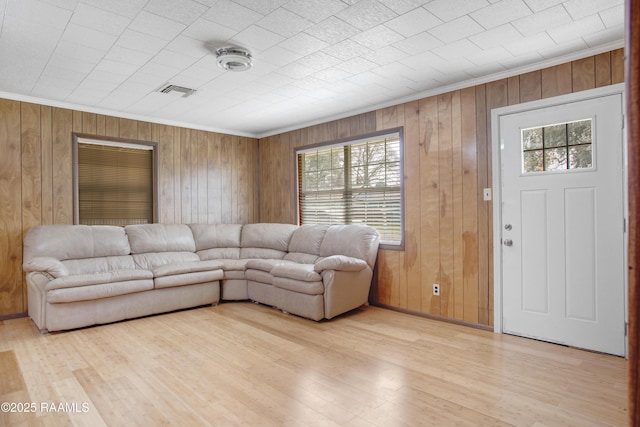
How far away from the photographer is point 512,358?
2867 millimetres

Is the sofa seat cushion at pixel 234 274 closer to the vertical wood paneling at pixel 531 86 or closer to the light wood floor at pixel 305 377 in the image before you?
the light wood floor at pixel 305 377

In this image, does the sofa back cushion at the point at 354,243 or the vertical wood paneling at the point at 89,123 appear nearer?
the sofa back cushion at the point at 354,243

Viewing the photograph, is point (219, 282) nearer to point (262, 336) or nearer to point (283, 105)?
point (262, 336)

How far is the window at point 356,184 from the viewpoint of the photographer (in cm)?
443

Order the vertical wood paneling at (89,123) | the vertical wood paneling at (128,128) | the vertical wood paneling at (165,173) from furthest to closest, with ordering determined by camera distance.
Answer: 1. the vertical wood paneling at (165,173)
2. the vertical wood paneling at (128,128)
3. the vertical wood paneling at (89,123)

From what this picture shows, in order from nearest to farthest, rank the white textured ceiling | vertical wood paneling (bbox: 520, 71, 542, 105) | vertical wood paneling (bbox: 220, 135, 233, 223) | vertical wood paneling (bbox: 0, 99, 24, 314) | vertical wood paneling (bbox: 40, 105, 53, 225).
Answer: the white textured ceiling
vertical wood paneling (bbox: 520, 71, 542, 105)
vertical wood paneling (bbox: 0, 99, 24, 314)
vertical wood paneling (bbox: 40, 105, 53, 225)
vertical wood paneling (bbox: 220, 135, 233, 223)

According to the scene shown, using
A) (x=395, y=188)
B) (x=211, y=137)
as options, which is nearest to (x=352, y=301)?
(x=395, y=188)

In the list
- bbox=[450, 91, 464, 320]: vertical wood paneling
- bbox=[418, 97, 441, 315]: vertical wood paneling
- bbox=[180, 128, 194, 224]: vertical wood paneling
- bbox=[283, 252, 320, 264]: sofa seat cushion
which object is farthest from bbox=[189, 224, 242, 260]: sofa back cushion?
bbox=[450, 91, 464, 320]: vertical wood paneling

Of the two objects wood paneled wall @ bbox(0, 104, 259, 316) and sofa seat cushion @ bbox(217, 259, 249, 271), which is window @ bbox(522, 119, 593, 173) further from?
wood paneled wall @ bbox(0, 104, 259, 316)

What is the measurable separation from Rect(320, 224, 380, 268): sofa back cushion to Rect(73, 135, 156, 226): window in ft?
8.16

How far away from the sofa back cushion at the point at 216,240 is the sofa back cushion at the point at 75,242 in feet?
3.01

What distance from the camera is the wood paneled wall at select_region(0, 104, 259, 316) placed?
13.1 feet

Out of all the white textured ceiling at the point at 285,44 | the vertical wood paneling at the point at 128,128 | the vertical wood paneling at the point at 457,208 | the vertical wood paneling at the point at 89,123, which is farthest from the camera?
the vertical wood paneling at the point at 128,128

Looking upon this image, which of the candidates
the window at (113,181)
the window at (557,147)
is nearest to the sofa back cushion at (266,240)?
the window at (113,181)
